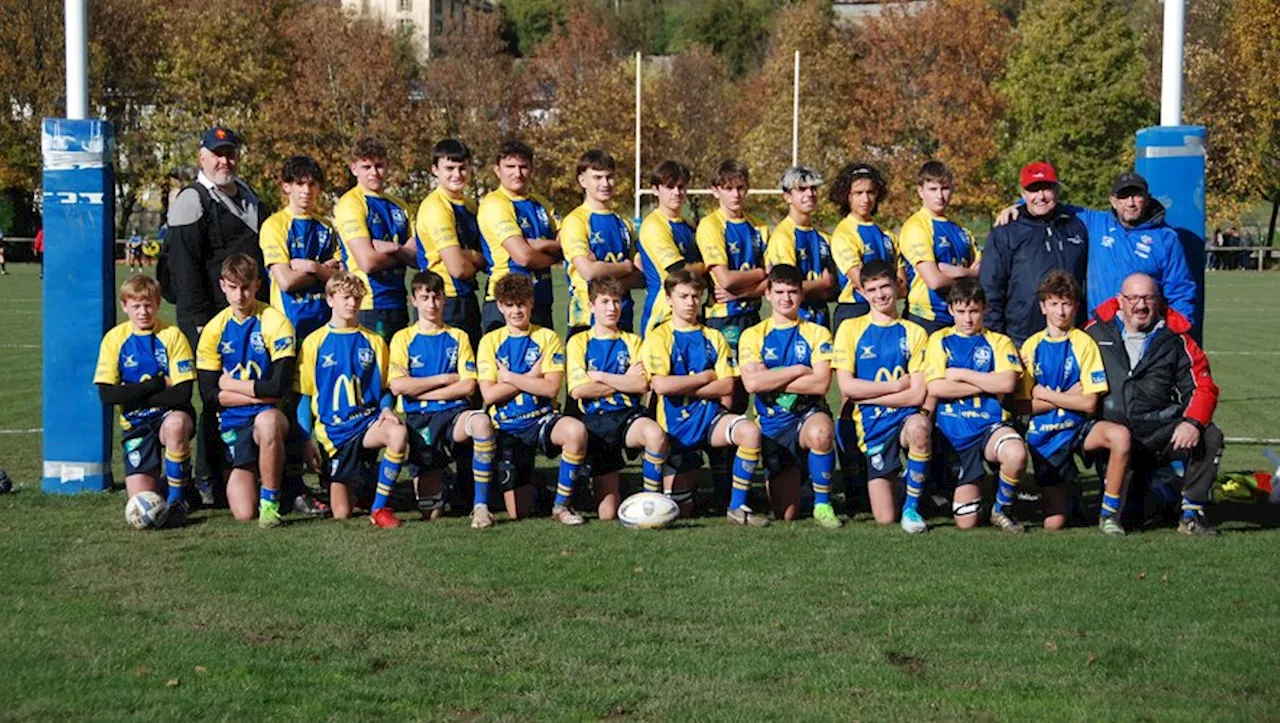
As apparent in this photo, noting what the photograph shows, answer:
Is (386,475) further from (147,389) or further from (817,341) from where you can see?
(817,341)

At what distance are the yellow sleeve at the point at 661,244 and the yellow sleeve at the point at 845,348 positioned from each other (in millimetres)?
1163

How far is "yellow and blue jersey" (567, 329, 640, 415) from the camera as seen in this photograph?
810 cm

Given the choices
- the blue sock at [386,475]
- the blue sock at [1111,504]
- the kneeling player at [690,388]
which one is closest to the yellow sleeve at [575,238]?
the kneeling player at [690,388]

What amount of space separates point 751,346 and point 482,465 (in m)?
1.52

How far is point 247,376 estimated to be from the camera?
805cm

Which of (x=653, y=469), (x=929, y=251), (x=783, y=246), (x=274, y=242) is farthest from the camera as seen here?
(x=783, y=246)

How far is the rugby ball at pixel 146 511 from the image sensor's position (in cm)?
754

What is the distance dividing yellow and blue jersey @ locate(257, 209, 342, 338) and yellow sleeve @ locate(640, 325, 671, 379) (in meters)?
1.81

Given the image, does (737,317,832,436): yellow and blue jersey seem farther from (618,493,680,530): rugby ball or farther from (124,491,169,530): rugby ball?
(124,491,169,530): rugby ball

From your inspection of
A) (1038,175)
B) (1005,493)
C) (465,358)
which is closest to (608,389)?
(465,358)

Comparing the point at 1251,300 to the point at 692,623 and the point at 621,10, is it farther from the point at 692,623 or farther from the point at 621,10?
the point at 621,10

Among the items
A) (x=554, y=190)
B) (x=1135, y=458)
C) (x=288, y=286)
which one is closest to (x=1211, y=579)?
(x=1135, y=458)

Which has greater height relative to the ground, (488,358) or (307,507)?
(488,358)

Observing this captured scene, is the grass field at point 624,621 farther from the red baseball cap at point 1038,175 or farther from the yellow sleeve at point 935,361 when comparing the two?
the red baseball cap at point 1038,175
